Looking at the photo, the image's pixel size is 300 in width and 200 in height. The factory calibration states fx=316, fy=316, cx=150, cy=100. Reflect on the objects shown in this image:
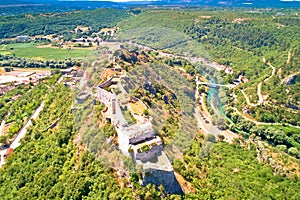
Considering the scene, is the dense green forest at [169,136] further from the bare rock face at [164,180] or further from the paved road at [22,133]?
the paved road at [22,133]

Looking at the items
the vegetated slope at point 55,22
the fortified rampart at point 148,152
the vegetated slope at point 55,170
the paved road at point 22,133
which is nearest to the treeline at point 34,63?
the paved road at point 22,133

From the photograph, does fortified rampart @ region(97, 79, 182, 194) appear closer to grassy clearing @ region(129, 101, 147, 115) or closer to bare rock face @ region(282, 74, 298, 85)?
grassy clearing @ region(129, 101, 147, 115)

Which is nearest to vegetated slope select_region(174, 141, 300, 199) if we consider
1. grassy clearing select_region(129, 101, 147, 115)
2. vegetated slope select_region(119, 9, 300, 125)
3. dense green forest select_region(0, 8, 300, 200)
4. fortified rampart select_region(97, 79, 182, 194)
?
dense green forest select_region(0, 8, 300, 200)

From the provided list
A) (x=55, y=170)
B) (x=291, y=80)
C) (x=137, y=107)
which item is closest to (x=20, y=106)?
(x=55, y=170)

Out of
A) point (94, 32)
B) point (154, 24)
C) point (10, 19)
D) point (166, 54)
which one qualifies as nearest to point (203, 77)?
point (166, 54)

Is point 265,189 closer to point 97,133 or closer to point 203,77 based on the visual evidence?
point 97,133
